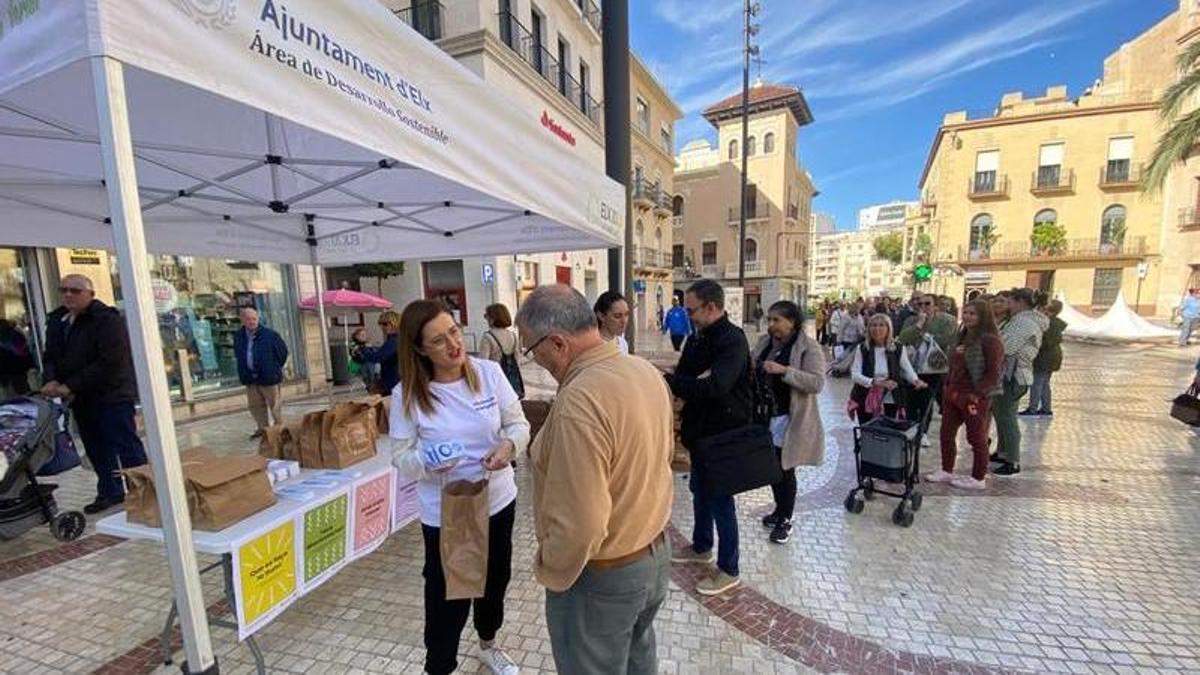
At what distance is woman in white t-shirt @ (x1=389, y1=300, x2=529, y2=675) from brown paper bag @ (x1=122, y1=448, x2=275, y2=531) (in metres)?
0.77

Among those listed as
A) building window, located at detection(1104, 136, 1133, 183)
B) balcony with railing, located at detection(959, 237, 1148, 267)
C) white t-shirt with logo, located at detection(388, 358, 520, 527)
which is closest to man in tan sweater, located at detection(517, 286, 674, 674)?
white t-shirt with logo, located at detection(388, 358, 520, 527)

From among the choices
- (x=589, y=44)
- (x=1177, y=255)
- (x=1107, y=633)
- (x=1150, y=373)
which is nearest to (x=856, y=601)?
(x=1107, y=633)

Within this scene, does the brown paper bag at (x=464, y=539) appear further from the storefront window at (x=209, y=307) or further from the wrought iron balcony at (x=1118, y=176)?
the wrought iron balcony at (x=1118, y=176)

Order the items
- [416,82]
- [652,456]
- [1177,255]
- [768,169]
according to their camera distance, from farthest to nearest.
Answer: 1. [768,169]
2. [1177,255]
3. [416,82]
4. [652,456]

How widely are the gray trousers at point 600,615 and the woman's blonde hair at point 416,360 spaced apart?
0.90m

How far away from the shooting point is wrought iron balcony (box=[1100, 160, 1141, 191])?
1093 inches

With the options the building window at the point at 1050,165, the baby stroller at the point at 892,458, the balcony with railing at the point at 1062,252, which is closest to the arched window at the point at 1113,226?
the balcony with railing at the point at 1062,252

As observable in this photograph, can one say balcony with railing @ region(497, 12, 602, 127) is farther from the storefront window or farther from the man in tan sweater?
the man in tan sweater

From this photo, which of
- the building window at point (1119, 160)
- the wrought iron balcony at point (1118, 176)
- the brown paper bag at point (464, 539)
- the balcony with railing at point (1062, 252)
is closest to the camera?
the brown paper bag at point (464, 539)

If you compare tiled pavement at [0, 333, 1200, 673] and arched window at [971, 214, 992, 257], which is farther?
arched window at [971, 214, 992, 257]

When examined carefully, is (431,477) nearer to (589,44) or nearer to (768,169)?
(589,44)

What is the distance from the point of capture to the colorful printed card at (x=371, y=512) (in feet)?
9.22

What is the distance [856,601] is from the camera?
2885 millimetres

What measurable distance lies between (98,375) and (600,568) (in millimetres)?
4533
